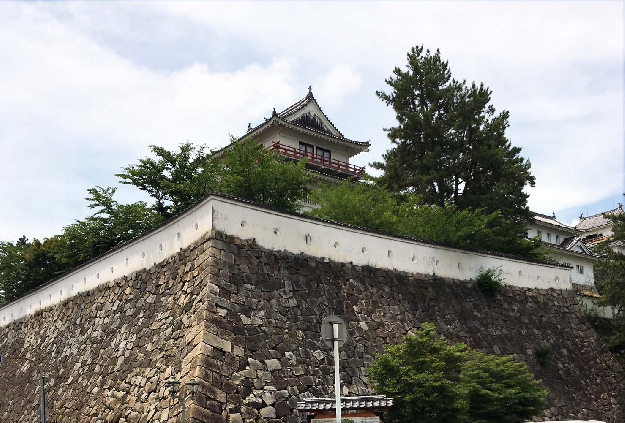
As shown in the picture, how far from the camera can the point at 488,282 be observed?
21.0m

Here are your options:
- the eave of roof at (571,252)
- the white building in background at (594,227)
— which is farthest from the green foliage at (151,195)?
the white building in background at (594,227)

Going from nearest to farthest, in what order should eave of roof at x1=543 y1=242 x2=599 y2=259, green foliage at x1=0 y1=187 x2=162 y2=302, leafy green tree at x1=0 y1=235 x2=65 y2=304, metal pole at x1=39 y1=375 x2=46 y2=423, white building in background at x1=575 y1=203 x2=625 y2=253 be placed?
metal pole at x1=39 y1=375 x2=46 y2=423 → green foliage at x1=0 y1=187 x2=162 y2=302 → leafy green tree at x1=0 y1=235 x2=65 y2=304 → eave of roof at x1=543 y1=242 x2=599 y2=259 → white building in background at x1=575 y1=203 x2=625 y2=253

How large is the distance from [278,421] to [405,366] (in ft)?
9.64

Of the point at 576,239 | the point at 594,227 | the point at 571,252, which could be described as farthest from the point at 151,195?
the point at 594,227

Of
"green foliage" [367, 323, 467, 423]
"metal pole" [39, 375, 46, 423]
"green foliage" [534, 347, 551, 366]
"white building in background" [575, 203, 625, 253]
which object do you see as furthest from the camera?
"white building in background" [575, 203, 625, 253]

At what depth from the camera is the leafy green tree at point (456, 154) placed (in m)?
27.4

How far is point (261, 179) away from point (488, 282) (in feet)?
27.1

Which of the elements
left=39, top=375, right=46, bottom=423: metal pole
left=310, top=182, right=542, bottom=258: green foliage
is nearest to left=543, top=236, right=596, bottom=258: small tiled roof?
left=310, top=182, right=542, bottom=258: green foliage

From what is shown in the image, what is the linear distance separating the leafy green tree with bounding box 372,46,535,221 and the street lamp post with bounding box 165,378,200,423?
679 inches

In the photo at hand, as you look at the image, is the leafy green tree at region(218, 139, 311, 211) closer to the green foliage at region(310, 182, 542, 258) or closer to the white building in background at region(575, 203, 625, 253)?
the green foliage at region(310, 182, 542, 258)

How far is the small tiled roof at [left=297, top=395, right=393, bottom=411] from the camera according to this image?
11.5 metres

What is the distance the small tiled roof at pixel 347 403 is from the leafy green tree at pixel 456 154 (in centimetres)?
1664

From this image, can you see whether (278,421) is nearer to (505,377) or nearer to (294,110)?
(505,377)

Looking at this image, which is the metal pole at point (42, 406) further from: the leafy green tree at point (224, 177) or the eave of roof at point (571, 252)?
the eave of roof at point (571, 252)
